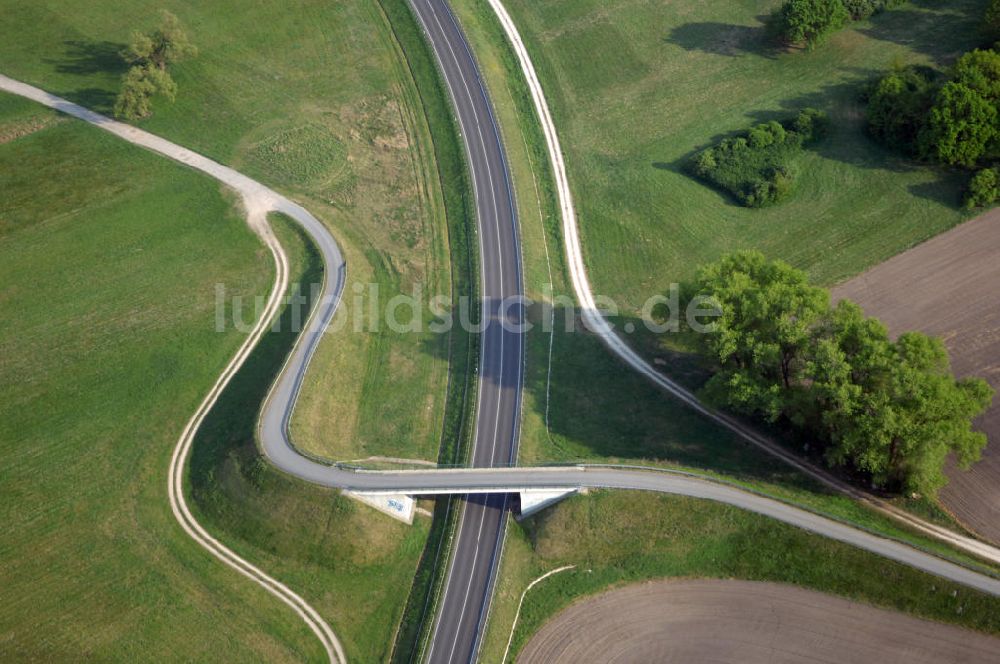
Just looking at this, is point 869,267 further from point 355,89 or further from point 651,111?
point 355,89

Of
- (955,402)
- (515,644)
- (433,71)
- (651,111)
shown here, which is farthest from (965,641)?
(433,71)

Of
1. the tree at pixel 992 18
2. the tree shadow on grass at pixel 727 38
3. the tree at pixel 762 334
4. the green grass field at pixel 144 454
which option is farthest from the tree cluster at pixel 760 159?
the green grass field at pixel 144 454

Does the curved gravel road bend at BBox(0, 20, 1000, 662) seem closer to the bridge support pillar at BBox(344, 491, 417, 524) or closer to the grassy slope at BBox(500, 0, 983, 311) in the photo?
the bridge support pillar at BBox(344, 491, 417, 524)

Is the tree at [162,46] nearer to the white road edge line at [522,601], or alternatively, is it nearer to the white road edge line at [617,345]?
the white road edge line at [617,345]

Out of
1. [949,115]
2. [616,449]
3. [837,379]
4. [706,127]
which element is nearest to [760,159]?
[706,127]

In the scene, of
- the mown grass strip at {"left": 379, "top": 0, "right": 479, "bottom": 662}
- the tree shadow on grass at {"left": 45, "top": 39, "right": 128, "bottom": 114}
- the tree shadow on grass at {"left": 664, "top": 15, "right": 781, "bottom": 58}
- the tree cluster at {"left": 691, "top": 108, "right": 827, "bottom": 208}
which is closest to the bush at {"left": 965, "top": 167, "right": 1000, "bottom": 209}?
the tree cluster at {"left": 691, "top": 108, "right": 827, "bottom": 208}

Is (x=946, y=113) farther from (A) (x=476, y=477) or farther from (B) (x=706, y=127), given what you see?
(A) (x=476, y=477)
